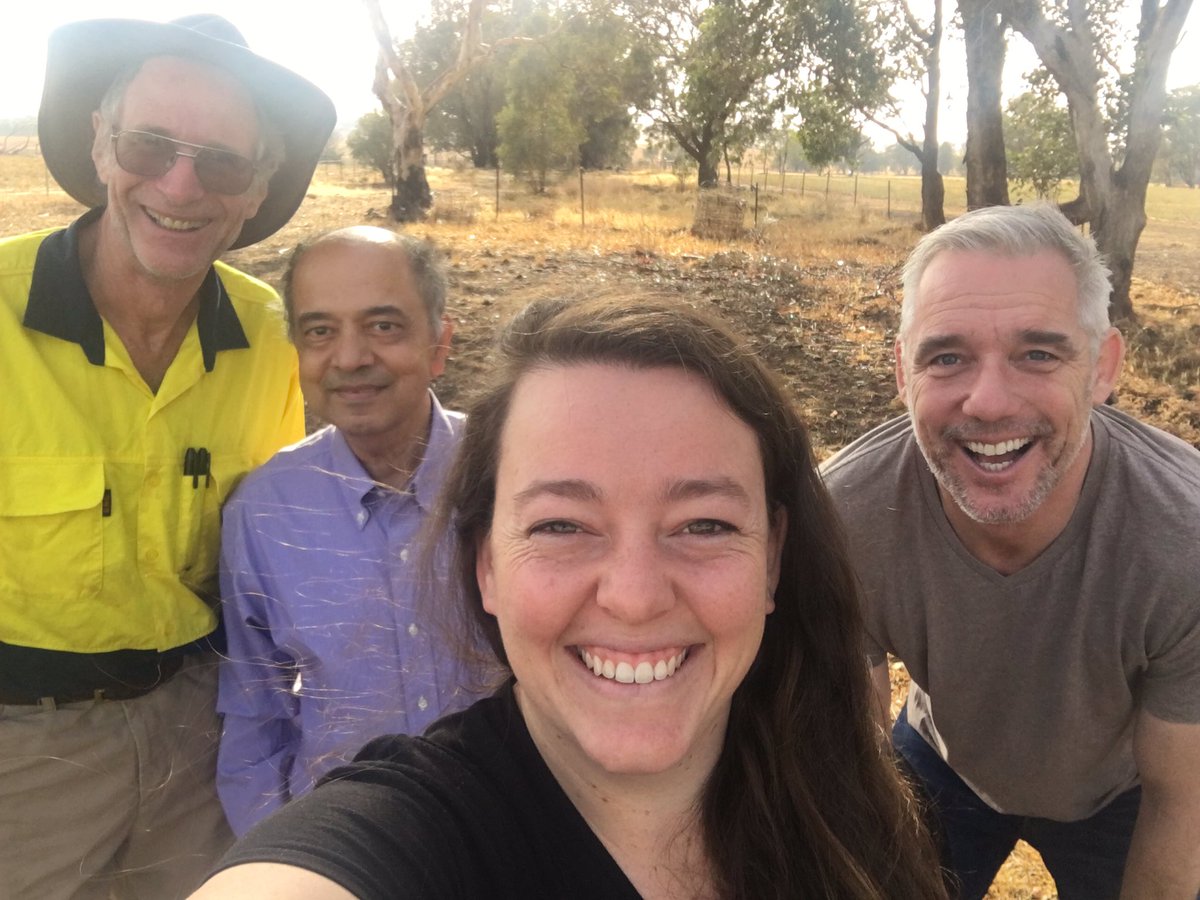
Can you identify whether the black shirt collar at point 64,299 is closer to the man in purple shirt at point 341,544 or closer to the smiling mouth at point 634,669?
the man in purple shirt at point 341,544

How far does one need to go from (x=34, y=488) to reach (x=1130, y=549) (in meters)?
2.64

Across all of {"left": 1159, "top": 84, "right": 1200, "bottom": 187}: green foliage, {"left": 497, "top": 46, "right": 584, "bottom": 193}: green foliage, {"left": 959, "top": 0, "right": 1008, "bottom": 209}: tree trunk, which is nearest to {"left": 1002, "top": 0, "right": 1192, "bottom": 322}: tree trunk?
{"left": 959, "top": 0, "right": 1008, "bottom": 209}: tree trunk

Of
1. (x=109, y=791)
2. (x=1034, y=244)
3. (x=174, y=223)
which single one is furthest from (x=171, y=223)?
(x=1034, y=244)

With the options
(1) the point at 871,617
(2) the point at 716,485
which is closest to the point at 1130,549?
(1) the point at 871,617

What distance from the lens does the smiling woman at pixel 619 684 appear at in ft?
4.52

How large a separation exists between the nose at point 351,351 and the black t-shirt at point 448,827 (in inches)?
47.4

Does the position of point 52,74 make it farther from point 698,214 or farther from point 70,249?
point 698,214

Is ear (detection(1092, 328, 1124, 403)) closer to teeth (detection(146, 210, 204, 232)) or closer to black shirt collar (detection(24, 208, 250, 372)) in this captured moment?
teeth (detection(146, 210, 204, 232))

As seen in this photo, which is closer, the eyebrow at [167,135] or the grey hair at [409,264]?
the eyebrow at [167,135]

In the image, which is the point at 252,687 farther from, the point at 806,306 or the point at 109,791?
the point at 806,306

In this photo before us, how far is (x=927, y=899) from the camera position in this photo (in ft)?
5.59

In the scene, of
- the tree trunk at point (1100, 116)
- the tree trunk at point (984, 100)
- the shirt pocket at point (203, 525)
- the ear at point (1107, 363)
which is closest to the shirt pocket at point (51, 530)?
the shirt pocket at point (203, 525)

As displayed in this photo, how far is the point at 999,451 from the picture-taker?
227 centimetres

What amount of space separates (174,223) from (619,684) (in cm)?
177
